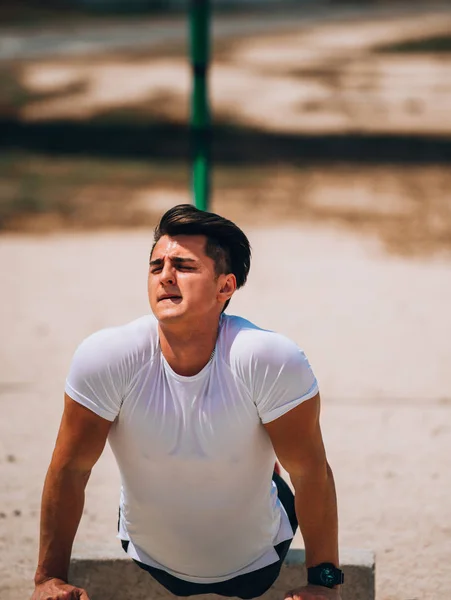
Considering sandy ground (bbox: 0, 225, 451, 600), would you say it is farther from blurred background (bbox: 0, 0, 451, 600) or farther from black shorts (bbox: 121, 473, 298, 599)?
black shorts (bbox: 121, 473, 298, 599)

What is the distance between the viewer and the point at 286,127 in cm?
1300

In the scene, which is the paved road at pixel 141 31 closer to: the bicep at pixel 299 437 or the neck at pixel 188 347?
the neck at pixel 188 347

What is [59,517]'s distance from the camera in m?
2.37

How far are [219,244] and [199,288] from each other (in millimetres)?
121

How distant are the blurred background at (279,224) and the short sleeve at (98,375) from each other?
1.23m

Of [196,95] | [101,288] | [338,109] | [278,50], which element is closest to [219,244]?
[101,288]

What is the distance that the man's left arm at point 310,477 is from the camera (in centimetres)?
228

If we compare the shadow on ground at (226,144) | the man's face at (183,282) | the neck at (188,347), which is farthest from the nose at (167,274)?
the shadow on ground at (226,144)

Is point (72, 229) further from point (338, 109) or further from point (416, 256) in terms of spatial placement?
point (338, 109)

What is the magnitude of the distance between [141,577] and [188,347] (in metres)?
0.77

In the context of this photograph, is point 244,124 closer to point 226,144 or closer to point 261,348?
→ point 226,144

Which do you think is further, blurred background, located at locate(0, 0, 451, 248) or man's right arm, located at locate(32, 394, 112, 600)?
blurred background, located at locate(0, 0, 451, 248)

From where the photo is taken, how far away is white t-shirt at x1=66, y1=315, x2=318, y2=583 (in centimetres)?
226

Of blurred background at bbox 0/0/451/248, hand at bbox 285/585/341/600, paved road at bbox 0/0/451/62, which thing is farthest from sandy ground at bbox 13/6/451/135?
hand at bbox 285/585/341/600
